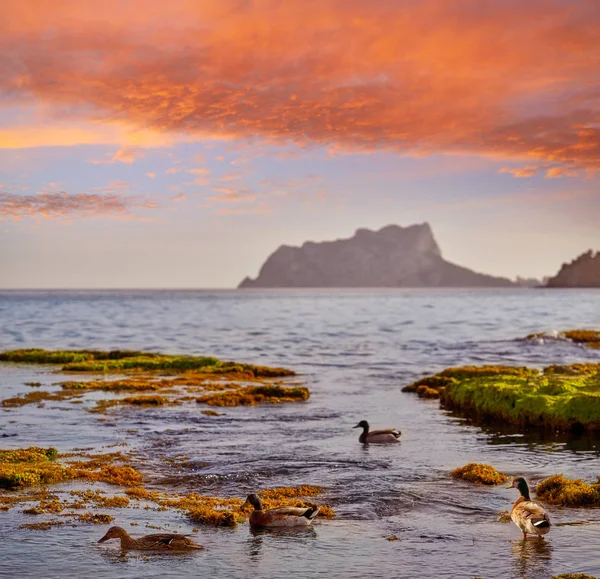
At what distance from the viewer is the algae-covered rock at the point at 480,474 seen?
1984 centimetres

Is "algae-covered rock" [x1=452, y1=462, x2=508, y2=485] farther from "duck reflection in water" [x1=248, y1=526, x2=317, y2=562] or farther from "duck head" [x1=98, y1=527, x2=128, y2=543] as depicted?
"duck head" [x1=98, y1=527, x2=128, y2=543]

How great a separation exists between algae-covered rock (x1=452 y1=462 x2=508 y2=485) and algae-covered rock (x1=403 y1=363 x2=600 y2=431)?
837cm

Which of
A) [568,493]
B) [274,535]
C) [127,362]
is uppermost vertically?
[127,362]

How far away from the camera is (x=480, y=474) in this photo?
20047 mm

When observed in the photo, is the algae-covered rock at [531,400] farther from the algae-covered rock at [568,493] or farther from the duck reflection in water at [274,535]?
the duck reflection in water at [274,535]

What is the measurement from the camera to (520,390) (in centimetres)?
3162

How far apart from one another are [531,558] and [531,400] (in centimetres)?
1650

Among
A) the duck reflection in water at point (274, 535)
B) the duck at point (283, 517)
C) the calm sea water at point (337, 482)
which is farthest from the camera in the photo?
the duck at point (283, 517)

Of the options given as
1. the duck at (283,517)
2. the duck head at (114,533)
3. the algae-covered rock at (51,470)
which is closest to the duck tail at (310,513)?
the duck at (283,517)

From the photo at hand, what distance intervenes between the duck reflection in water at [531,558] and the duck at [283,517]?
412cm

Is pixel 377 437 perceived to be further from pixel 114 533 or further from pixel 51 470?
pixel 114 533

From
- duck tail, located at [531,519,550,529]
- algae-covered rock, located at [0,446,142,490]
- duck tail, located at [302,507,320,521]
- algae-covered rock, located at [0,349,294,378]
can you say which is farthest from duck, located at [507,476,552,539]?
algae-covered rock, located at [0,349,294,378]

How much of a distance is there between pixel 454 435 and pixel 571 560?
44.2 ft

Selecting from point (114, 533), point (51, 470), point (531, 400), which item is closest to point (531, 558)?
point (114, 533)
